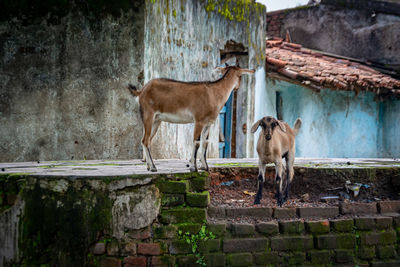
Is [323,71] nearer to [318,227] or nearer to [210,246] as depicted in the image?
[318,227]

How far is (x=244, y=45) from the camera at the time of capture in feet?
25.7

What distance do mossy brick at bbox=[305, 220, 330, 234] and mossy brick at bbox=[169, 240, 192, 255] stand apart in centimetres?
111

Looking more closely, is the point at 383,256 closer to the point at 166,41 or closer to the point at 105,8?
the point at 166,41

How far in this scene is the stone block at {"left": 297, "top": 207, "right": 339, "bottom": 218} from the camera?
3699 millimetres

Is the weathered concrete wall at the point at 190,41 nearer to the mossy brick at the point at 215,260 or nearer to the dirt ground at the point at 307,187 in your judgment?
the dirt ground at the point at 307,187

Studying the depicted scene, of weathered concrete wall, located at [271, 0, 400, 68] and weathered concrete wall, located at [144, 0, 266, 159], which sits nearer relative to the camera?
weathered concrete wall, located at [144, 0, 266, 159]

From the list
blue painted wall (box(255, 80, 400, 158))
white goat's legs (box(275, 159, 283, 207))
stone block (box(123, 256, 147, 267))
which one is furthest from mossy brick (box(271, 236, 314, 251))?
blue painted wall (box(255, 80, 400, 158))

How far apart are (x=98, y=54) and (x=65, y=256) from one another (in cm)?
334

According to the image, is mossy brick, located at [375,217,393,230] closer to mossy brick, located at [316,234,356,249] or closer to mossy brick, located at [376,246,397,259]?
mossy brick, located at [376,246,397,259]

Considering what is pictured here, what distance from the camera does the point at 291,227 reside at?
350 cm

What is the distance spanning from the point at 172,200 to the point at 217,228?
45 cm

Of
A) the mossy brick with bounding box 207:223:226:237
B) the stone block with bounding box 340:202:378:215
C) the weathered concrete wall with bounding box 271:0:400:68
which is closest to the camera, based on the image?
the mossy brick with bounding box 207:223:226:237

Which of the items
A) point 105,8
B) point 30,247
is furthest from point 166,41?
point 30,247

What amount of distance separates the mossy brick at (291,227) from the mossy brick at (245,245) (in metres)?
0.20
